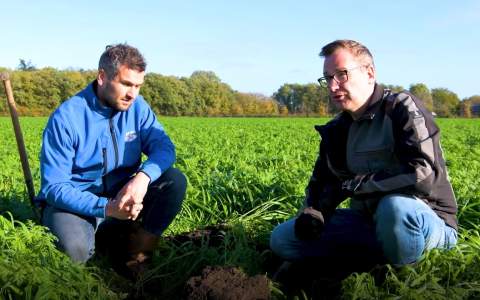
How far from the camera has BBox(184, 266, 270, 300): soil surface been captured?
7.59 feet

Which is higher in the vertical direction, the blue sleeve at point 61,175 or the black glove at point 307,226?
the blue sleeve at point 61,175

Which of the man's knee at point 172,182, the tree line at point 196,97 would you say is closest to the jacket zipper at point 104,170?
the man's knee at point 172,182

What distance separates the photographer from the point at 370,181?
2.87m

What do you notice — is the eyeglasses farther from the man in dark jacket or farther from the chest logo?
the chest logo

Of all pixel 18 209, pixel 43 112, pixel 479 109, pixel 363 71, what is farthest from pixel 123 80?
pixel 479 109

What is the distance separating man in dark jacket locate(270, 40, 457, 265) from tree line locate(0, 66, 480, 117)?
42681mm

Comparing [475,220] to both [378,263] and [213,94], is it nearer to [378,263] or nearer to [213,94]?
[378,263]

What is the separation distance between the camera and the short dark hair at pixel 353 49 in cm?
296

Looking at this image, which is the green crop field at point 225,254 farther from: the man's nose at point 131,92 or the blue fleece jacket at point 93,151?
the man's nose at point 131,92

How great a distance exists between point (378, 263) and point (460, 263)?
1.54 feet

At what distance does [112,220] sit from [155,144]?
612 millimetres

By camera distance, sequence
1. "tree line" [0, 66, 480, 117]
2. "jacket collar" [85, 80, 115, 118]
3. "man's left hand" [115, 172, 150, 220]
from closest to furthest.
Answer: "man's left hand" [115, 172, 150, 220], "jacket collar" [85, 80, 115, 118], "tree line" [0, 66, 480, 117]

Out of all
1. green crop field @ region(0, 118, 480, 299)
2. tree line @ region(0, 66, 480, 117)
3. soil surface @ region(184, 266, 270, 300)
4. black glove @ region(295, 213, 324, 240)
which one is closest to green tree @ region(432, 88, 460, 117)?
tree line @ region(0, 66, 480, 117)

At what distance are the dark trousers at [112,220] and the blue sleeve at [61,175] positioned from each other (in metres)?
0.08
